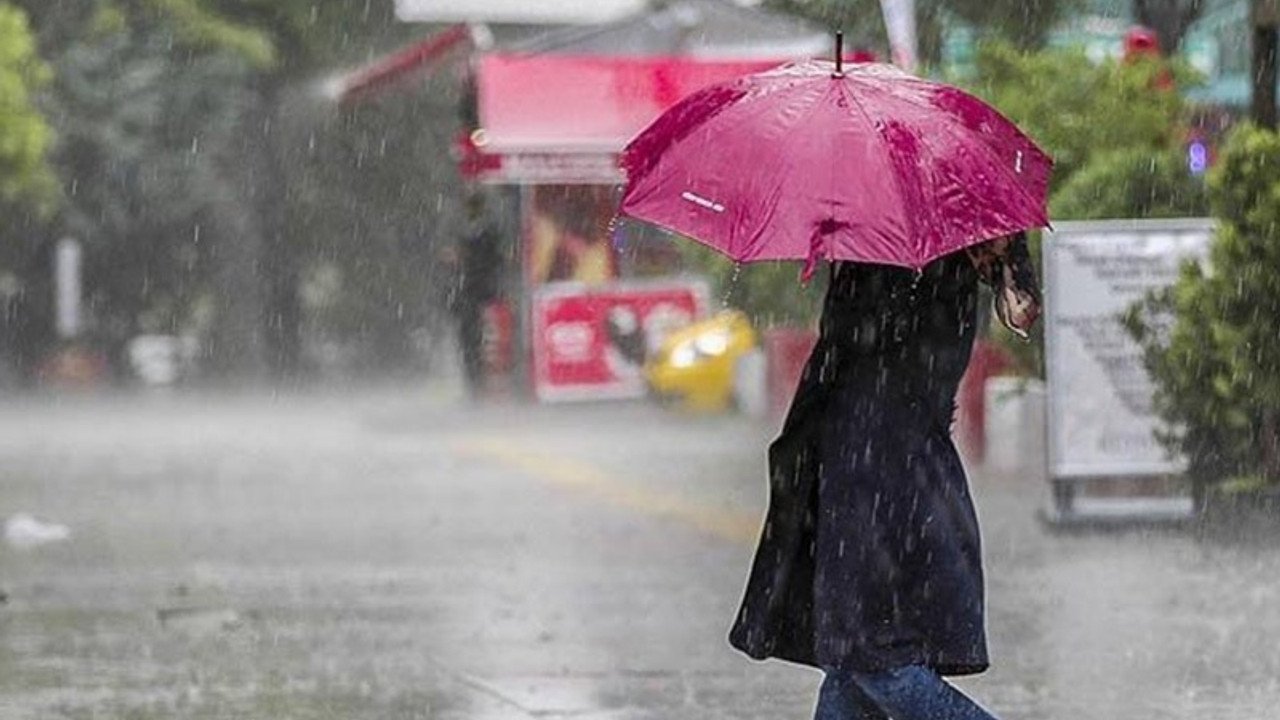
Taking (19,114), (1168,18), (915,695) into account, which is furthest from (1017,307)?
(19,114)

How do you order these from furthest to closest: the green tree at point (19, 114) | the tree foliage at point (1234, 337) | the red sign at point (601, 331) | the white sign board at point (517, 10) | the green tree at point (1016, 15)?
1. the green tree at point (19, 114)
2. the white sign board at point (517, 10)
3. the red sign at point (601, 331)
4. the green tree at point (1016, 15)
5. the tree foliage at point (1234, 337)

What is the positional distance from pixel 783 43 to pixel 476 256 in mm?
3189

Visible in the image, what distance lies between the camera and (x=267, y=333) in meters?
38.1

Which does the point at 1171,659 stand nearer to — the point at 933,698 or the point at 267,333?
the point at 933,698

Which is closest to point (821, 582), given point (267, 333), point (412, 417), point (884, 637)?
point (884, 637)

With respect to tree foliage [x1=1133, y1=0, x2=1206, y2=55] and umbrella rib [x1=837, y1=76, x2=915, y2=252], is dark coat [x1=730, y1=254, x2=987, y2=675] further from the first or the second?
tree foliage [x1=1133, y1=0, x2=1206, y2=55]

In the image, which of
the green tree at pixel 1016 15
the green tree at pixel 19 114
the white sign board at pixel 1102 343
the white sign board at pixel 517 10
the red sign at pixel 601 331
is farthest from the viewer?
the green tree at pixel 19 114

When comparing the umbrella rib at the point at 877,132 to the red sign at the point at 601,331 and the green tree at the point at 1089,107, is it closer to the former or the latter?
the green tree at the point at 1089,107

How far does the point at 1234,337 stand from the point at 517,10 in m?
17.7

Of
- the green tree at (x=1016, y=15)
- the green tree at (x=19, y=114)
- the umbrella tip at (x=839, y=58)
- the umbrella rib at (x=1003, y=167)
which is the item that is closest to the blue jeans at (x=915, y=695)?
the umbrella rib at (x=1003, y=167)

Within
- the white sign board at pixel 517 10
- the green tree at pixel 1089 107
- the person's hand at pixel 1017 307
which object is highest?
the white sign board at pixel 517 10

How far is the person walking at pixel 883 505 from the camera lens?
697 cm

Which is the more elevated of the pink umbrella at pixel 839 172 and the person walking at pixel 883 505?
the pink umbrella at pixel 839 172

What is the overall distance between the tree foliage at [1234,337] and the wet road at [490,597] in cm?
47
